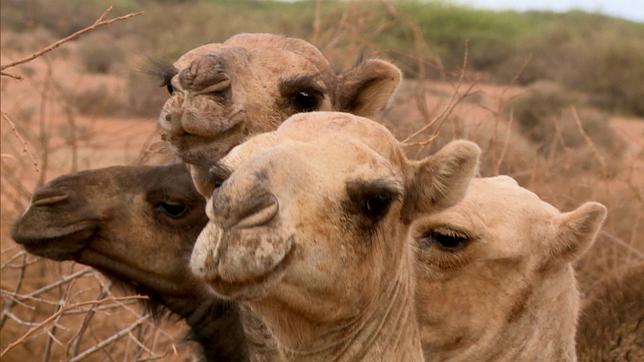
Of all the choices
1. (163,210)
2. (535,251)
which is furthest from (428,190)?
(163,210)

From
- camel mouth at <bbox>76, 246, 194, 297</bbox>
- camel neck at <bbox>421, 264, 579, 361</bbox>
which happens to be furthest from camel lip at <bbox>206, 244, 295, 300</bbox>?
camel mouth at <bbox>76, 246, 194, 297</bbox>

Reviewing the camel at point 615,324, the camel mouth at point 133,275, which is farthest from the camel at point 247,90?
the camel at point 615,324

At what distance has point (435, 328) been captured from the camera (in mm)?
4695

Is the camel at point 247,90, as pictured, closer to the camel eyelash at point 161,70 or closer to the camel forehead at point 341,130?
the camel eyelash at point 161,70

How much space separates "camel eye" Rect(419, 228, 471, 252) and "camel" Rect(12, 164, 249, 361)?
90 cm

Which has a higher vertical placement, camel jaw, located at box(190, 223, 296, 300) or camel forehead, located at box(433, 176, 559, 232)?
camel jaw, located at box(190, 223, 296, 300)

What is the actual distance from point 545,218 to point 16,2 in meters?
18.0

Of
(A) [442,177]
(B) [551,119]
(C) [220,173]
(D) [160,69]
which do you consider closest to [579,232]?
(A) [442,177]

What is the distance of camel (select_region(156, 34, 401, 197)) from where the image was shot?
4.25 m

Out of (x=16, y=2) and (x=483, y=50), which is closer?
(x=16, y=2)

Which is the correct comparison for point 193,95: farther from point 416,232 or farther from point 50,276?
point 50,276

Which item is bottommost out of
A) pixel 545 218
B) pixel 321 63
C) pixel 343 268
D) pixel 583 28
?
pixel 583 28

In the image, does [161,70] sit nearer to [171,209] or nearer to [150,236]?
[171,209]

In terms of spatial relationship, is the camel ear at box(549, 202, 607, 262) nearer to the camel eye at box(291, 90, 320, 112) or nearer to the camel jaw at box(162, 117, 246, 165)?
the camel eye at box(291, 90, 320, 112)
